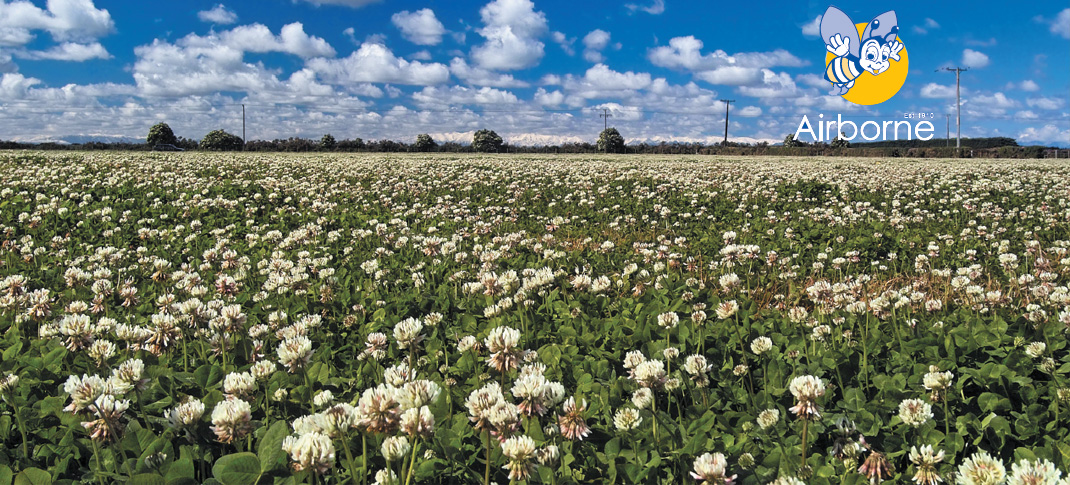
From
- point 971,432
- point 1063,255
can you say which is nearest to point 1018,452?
point 971,432

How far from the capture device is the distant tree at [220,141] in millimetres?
75375

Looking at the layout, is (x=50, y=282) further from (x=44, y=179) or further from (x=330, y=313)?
(x=44, y=179)

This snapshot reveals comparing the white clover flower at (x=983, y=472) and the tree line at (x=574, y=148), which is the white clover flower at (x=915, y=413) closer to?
the white clover flower at (x=983, y=472)

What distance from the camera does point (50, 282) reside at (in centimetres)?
546

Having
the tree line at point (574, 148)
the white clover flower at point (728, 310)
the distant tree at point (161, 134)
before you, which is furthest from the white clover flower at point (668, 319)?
the distant tree at point (161, 134)

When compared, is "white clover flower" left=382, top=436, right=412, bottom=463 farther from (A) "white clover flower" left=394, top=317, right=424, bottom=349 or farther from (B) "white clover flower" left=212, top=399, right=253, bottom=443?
(A) "white clover flower" left=394, top=317, right=424, bottom=349

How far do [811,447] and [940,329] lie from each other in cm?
155

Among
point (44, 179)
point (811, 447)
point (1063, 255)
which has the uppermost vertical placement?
point (44, 179)

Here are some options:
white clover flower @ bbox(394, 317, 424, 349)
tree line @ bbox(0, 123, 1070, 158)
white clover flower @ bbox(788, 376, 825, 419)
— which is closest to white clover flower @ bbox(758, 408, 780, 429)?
white clover flower @ bbox(788, 376, 825, 419)

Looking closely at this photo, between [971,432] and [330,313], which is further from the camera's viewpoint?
[330,313]

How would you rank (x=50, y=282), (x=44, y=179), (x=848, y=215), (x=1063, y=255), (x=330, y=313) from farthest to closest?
(x=44, y=179) < (x=848, y=215) < (x=1063, y=255) < (x=50, y=282) < (x=330, y=313)

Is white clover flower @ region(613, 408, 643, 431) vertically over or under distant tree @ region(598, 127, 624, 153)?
under

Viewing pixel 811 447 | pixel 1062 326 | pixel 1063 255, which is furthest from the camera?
pixel 1063 255

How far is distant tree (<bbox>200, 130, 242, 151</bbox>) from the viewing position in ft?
247
